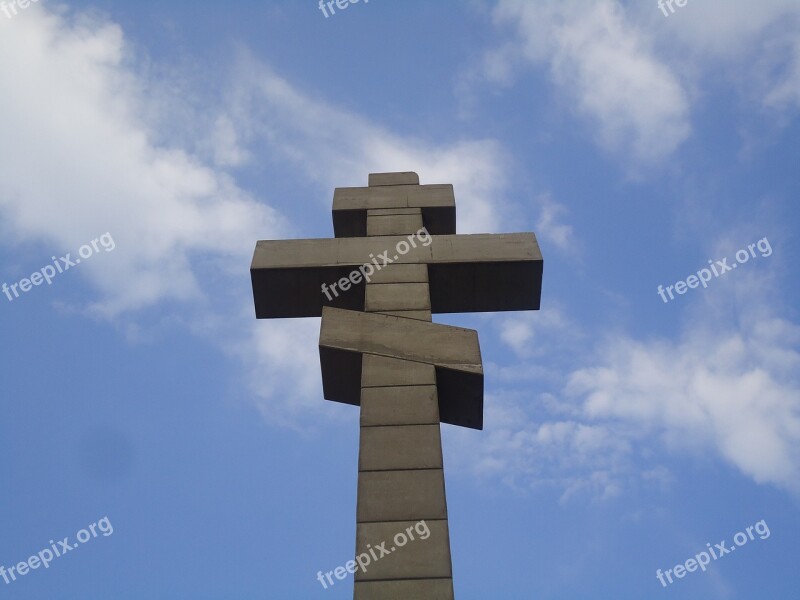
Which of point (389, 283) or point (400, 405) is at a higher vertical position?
point (389, 283)

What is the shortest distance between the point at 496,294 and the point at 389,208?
7.48 ft

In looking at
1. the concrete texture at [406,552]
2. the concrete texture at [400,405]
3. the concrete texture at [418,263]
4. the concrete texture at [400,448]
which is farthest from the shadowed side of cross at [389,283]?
the concrete texture at [406,552]

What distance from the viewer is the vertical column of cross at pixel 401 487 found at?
6.77 metres

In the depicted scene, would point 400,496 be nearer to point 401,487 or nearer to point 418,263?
point 401,487

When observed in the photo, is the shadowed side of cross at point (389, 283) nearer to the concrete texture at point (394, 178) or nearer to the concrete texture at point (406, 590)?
the concrete texture at point (394, 178)

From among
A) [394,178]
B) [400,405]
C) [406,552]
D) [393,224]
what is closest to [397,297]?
[400,405]

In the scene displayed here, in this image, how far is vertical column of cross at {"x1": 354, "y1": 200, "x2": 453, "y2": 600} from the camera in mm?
6766

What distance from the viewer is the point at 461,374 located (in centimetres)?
858

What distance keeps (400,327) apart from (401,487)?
2.20 metres

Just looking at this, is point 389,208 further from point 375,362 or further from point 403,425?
point 403,425

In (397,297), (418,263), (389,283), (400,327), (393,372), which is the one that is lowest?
(393,372)

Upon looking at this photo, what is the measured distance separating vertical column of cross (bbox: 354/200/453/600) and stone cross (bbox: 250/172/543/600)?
0.01m

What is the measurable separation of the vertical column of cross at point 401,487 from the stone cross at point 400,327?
11 mm

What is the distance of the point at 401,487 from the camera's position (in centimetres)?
745
